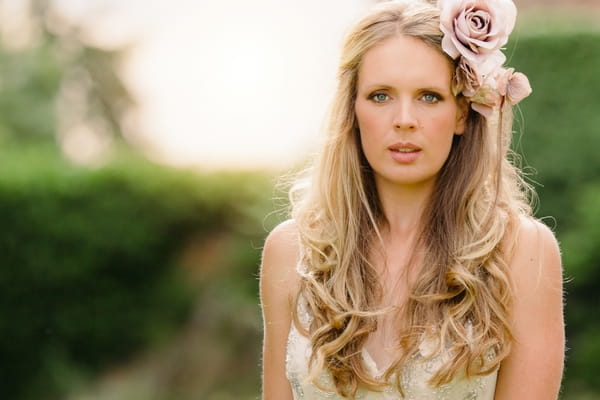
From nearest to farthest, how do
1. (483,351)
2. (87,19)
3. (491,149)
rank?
(483,351) → (491,149) → (87,19)

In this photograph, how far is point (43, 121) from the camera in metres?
22.0

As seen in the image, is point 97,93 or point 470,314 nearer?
point 470,314

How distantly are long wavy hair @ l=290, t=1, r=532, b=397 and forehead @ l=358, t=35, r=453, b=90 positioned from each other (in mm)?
31

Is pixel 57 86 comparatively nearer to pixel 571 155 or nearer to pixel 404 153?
pixel 571 155

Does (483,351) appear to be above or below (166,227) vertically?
above

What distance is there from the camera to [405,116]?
2969 millimetres

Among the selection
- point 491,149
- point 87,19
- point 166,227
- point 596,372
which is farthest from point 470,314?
point 87,19

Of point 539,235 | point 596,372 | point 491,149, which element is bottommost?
point 596,372

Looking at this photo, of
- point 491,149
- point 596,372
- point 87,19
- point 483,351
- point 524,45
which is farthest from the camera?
point 87,19

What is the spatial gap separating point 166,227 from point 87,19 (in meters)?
12.7

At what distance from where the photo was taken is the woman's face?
3000 millimetres

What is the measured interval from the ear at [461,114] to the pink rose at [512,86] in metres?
0.12

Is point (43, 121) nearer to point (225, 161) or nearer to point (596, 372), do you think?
point (225, 161)

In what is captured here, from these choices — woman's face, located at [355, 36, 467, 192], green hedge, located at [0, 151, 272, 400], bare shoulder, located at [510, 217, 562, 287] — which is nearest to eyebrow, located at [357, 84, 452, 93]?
woman's face, located at [355, 36, 467, 192]
